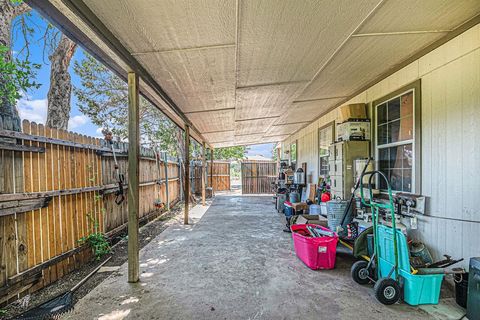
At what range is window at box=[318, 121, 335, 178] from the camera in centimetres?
576

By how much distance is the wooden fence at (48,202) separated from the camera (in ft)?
7.50

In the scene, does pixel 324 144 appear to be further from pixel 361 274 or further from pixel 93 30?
pixel 93 30

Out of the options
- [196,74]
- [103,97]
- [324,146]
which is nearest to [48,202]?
[196,74]

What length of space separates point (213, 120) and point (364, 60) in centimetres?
373

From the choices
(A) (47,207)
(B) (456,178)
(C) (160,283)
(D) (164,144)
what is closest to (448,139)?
(B) (456,178)

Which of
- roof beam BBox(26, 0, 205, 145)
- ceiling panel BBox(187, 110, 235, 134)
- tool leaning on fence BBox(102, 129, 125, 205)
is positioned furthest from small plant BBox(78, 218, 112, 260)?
ceiling panel BBox(187, 110, 235, 134)

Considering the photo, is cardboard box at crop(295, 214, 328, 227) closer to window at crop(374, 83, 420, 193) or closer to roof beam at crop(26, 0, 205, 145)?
window at crop(374, 83, 420, 193)

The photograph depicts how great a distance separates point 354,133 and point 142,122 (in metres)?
9.61

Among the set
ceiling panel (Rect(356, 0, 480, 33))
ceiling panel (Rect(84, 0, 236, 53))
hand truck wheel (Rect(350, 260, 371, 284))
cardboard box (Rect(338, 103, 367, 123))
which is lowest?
hand truck wheel (Rect(350, 260, 371, 284))

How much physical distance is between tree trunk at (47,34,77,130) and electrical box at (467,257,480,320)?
7280 mm

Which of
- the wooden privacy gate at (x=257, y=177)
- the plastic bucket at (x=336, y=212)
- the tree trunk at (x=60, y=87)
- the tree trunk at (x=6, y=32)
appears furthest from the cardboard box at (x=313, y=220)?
the wooden privacy gate at (x=257, y=177)

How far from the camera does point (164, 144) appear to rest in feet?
39.9

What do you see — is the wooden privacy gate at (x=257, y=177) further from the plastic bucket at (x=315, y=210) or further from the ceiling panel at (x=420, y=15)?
the ceiling panel at (x=420, y=15)

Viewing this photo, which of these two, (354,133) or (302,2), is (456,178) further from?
(302,2)
